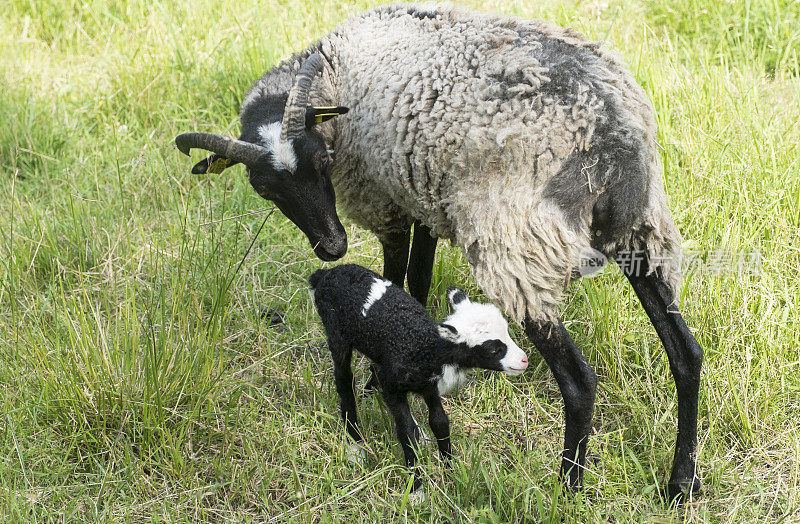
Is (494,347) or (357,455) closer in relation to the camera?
(494,347)

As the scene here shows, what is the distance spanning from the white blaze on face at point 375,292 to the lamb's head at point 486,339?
36 centimetres

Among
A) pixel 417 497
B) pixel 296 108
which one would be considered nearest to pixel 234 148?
pixel 296 108

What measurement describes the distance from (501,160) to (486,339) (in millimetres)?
651

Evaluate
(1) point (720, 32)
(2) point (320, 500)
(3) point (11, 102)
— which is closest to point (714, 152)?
(1) point (720, 32)

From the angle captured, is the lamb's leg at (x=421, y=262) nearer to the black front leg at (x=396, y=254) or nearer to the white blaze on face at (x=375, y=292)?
the black front leg at (x=396, y=254)

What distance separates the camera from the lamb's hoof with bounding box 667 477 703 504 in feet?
9.83

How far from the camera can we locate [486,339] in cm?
278

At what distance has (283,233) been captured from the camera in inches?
178

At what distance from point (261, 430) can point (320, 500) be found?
0.44 m

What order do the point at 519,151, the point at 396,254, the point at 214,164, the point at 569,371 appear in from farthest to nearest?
the point at 396,254
the point at 214,164
the point at 569,371
the point at 519,151

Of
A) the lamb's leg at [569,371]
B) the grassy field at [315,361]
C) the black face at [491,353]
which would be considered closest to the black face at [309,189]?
the grassy field at [315,361]

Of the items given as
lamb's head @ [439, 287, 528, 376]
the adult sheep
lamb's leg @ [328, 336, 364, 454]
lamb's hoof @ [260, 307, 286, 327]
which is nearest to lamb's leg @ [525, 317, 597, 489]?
the adult sheep

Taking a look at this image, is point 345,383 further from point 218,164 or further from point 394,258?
point 218,164

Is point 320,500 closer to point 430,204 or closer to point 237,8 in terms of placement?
point 430,204
